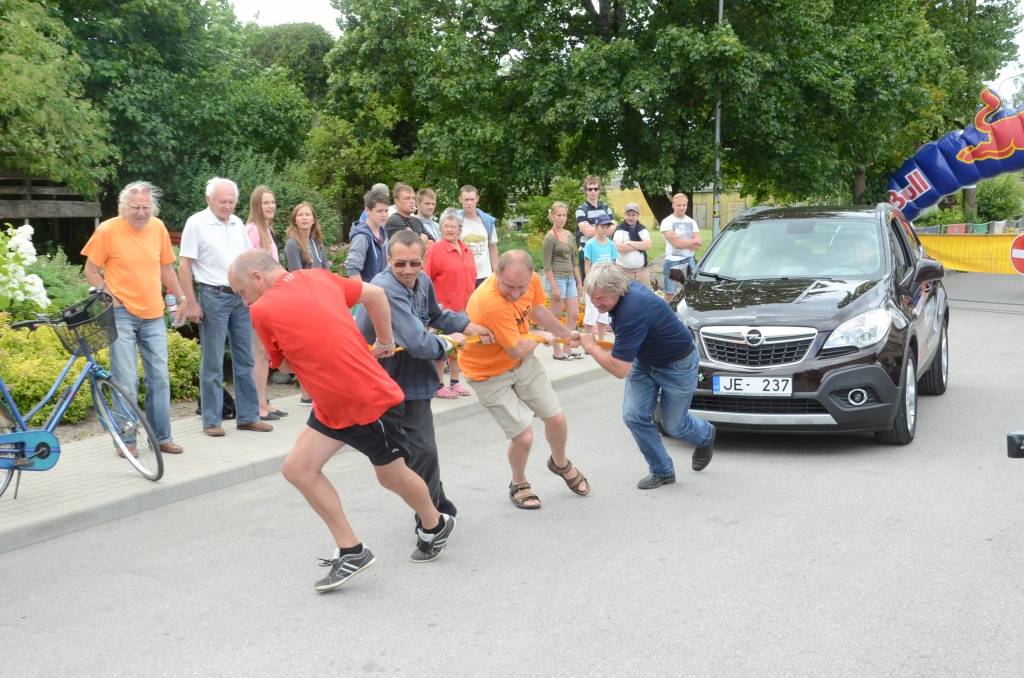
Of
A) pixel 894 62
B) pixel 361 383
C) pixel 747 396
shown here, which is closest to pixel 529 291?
pixel 361 383

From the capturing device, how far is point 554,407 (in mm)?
6105

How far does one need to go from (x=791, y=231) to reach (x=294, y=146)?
66.2ft

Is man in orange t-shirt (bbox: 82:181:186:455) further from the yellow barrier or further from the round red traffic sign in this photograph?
the yellow barrier

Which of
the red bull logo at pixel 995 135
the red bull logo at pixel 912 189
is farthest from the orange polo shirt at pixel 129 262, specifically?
the red bull logo at pixel 912 189

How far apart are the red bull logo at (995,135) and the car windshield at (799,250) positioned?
1694 cm

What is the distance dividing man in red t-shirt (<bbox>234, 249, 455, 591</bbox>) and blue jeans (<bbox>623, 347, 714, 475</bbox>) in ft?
6.17

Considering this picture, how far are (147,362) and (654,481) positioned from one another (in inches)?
144

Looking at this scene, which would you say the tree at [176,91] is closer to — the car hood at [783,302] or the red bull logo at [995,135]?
the red bull logo at [995,135]

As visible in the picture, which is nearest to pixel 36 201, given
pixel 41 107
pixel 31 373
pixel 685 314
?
pixel 41 107

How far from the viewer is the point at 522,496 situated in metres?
6.16

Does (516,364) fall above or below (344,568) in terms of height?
above

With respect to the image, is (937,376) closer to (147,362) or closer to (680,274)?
(680,274)

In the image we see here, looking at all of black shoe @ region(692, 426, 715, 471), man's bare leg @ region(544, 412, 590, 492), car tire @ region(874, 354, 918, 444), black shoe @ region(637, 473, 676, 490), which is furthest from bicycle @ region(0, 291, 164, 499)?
car tire @ region(874, 354, 918, 444)

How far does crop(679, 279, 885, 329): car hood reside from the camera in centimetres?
724
